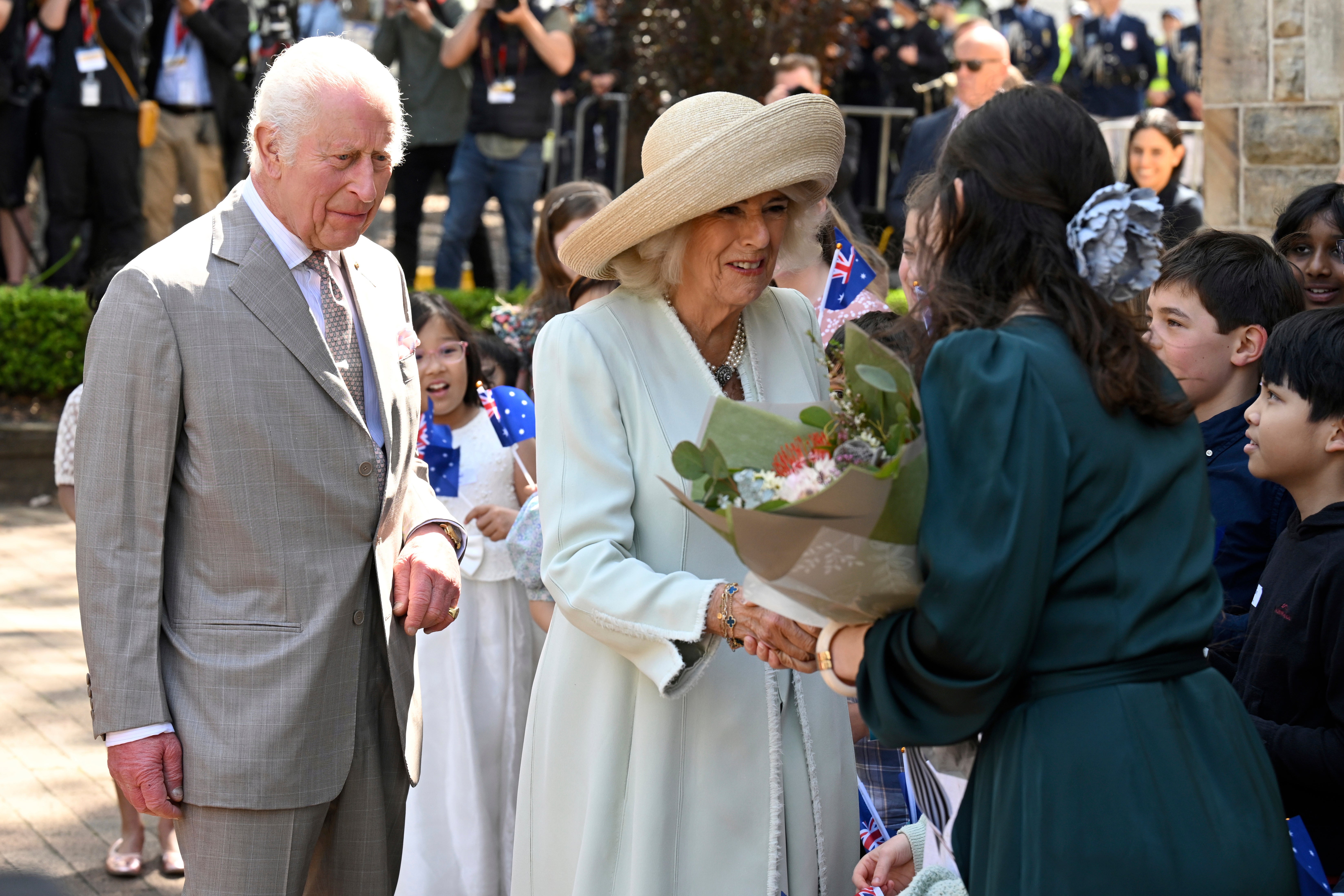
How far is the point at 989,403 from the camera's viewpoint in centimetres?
180

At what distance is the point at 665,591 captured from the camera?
2521 mm

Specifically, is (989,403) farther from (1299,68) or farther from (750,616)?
(1299,68)

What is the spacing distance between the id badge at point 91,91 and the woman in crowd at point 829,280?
255 inches

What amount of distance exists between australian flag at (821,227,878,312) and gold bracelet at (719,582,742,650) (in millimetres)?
1749

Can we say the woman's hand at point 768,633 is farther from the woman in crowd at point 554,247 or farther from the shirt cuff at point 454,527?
the woman in crowd at point 554,247

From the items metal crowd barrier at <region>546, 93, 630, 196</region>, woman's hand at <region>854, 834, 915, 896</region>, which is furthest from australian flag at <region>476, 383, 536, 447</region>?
metal crowd barrier at <region>546, 93, 630, 196</region>

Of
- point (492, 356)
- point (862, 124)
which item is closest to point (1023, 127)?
point (492, 356)

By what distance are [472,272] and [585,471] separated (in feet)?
27.7

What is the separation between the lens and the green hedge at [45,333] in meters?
9.30

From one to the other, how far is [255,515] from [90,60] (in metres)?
7.97

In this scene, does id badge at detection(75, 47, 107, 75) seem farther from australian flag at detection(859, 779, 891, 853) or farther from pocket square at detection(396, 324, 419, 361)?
australian flag at detection(859, 779, 891, 853)

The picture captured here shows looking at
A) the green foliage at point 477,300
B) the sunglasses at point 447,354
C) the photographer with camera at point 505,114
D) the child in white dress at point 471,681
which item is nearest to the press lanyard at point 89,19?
the photographer with camera at point 505,114

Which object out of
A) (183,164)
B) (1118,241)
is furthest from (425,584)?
(183,164)

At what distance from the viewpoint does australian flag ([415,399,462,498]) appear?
14.1 feet
